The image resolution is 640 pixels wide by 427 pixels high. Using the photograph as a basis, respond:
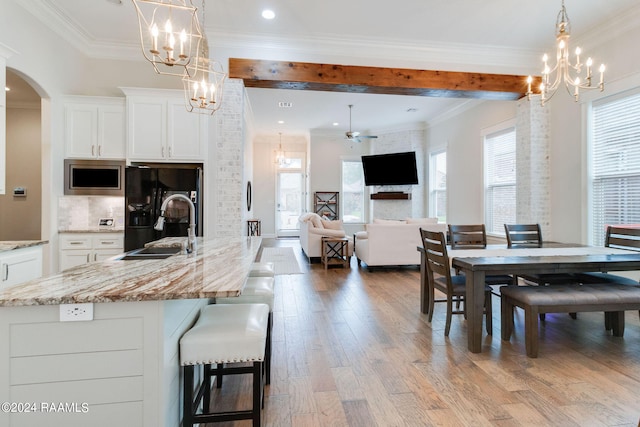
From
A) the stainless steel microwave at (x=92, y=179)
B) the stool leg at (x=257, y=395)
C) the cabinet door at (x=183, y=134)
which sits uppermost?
the cabinet door at (x=183, y=134)

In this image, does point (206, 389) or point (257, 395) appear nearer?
point (257, 395)

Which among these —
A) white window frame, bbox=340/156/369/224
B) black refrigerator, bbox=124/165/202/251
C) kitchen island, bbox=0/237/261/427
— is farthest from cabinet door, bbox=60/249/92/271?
white window frame, bbox=340/156/369/224

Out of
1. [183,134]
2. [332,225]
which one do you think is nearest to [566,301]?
[332,225]

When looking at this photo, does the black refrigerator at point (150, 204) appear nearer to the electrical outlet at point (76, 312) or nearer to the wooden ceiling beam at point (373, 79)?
the wooden ceiling beam at point (373, 79)

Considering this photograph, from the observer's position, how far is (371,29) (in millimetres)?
4133

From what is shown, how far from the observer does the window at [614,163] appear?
369cm

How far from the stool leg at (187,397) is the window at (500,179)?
572 centimetres

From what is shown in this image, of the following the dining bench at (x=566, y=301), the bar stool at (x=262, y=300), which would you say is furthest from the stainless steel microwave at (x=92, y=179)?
the dining bench at (x=566, y=301)

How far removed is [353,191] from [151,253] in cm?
797

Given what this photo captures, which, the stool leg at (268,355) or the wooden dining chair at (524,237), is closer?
the stool leg at (268,355)

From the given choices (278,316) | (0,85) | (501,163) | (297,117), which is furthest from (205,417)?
(297,117)

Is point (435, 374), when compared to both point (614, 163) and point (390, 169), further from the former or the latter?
point (390, 169)

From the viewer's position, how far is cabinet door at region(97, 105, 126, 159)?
4109mm

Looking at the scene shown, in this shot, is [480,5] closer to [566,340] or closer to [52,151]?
[566,340]
